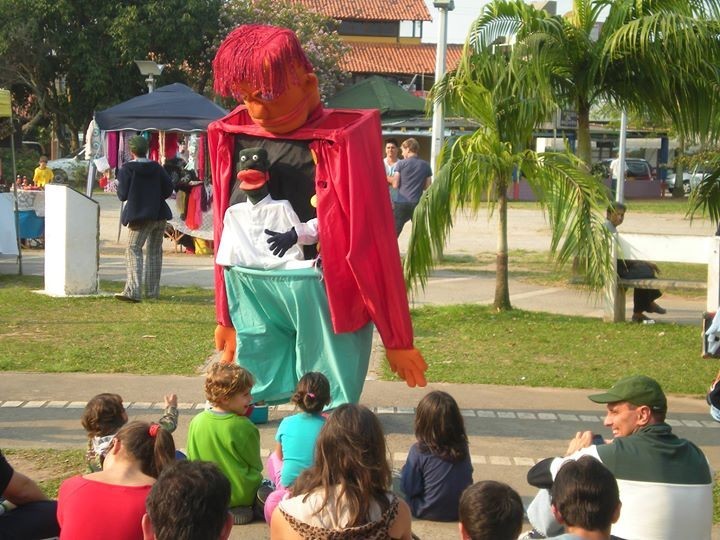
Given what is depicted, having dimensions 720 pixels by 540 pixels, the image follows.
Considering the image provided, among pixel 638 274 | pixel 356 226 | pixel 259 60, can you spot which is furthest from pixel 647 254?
pixel 259 60

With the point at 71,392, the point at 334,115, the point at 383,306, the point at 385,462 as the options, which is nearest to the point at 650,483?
the point at 385,462

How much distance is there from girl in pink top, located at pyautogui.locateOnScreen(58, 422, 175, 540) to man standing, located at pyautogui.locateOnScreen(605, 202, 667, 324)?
771 cm

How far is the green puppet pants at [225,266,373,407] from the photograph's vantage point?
5668 mm

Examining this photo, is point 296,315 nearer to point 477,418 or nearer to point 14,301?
point 477,418

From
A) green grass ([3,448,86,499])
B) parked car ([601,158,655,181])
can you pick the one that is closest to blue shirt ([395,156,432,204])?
green grass ([3,448,86,499])

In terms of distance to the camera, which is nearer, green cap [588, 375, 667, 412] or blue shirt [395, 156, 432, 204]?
green cap [588, 375, 667, 412]

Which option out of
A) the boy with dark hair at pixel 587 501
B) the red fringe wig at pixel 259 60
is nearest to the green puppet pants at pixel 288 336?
the red fringe wig at pixel 259 60

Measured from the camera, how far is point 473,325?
10.5 m

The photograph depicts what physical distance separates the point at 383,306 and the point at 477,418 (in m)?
1.69

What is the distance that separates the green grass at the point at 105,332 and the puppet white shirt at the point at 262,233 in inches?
105

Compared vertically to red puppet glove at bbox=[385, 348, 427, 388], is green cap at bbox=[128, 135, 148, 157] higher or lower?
higher

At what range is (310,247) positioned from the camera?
5.81m

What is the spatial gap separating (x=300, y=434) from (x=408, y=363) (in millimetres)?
1040

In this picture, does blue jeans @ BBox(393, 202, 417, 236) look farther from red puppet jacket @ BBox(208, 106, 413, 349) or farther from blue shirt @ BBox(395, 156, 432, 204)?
red puppet jacket @ BBox(208, 106, 413, 349)
